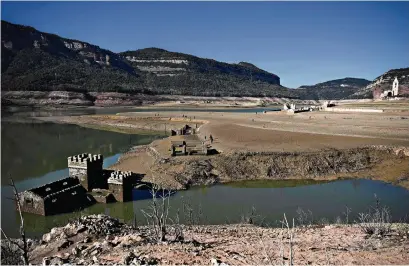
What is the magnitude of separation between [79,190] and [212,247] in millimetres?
11645

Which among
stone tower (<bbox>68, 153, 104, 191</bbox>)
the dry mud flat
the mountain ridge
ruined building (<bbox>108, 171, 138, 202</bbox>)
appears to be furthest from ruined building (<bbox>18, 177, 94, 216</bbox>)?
the mountain ridge

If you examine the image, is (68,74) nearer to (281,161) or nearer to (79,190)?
(281,161)

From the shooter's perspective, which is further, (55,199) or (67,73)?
(67,73)

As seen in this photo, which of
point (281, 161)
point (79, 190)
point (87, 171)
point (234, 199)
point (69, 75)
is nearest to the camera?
point (79, 190)

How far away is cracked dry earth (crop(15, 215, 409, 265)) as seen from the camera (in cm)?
873

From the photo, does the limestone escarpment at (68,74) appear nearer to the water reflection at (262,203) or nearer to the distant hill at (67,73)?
the distant hill at (67,73)

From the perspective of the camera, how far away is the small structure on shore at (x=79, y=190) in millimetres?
17516

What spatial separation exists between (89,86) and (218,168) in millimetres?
112562

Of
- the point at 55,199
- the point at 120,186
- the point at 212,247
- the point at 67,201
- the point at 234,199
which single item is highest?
the point at 212,247

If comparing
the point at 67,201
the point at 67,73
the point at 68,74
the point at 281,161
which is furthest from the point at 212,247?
the point at 67,73

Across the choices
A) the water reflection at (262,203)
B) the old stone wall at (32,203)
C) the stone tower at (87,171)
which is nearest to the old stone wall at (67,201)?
the old stone wall at (32,203)

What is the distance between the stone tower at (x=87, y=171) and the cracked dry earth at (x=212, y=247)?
836cm

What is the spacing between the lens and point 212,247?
10.1 meters

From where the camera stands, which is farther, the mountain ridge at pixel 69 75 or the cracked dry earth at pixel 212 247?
the mountain ridge at pixel 69 75
